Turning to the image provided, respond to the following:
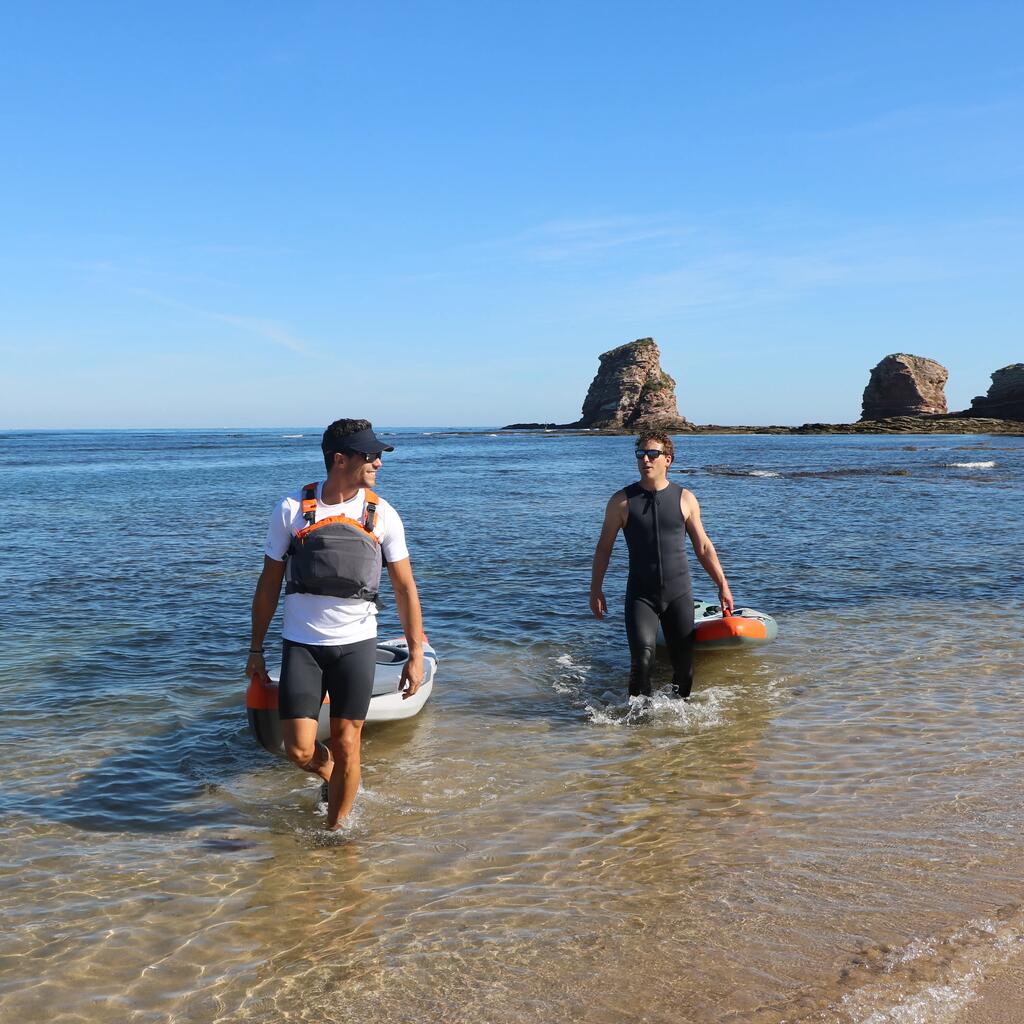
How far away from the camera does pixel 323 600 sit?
511 centimetres

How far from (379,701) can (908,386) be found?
410 feet

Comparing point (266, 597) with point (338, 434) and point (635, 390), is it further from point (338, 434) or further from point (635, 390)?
point (635, 390)

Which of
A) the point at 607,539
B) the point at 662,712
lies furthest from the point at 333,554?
the point at 662,712

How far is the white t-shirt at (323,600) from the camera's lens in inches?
201

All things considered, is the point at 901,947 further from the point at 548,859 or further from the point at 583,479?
the point at 583,479

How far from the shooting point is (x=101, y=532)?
2291cm

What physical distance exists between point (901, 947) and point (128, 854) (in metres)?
4.49

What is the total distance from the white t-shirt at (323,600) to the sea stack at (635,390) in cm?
12656

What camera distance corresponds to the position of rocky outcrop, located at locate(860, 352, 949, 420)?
118125 millimetres

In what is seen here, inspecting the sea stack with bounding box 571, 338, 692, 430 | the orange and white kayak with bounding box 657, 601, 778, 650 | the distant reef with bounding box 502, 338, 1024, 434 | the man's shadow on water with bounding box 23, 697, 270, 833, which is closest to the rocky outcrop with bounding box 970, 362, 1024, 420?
the distant reef with bounding box 502, 338, 1024, 434

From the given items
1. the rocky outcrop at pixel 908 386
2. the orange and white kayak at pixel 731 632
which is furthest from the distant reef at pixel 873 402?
the orange and white kayak at pixel 731 632

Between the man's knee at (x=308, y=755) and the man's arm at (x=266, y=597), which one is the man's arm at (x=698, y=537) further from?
the man's arm at (x=266, y=597)

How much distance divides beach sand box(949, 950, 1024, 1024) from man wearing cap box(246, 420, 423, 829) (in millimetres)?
3195

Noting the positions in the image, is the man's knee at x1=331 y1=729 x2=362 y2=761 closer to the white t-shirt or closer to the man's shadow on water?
the white t-shirt
